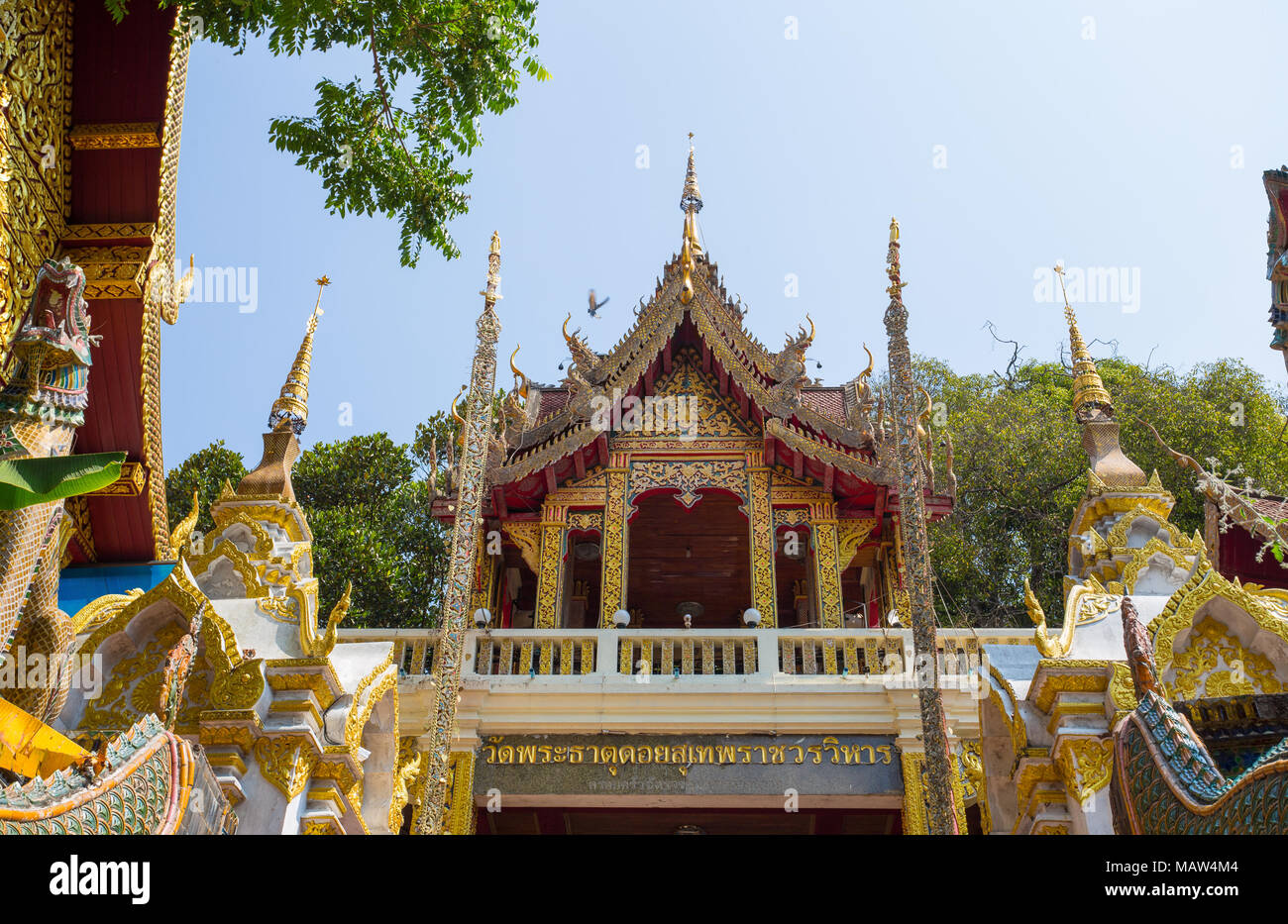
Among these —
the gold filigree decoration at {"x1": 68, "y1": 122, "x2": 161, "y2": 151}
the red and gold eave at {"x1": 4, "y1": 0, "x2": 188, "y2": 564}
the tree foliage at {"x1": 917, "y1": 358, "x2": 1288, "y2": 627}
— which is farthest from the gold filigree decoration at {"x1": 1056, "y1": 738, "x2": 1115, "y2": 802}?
the tree foliage at {"x1": 917, "y1": 358, "x2": 1288, "y2": 627}

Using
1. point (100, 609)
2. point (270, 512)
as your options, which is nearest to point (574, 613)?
point (270, 512)

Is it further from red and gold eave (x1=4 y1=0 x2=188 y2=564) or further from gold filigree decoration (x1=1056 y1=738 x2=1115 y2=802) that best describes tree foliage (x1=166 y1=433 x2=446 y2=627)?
gold filigree decoration (x1=1056 y1=738 x2=1115 y2=802)

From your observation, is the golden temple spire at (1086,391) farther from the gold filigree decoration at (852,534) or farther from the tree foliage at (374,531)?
the tree foliage at (374,531)

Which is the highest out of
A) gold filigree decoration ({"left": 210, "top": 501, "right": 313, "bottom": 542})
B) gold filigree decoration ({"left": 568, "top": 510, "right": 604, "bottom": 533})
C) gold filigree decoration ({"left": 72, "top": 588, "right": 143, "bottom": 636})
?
gold filigree decoration ({"left": 568, "top": 510, "right": 604, "bottom": 533})

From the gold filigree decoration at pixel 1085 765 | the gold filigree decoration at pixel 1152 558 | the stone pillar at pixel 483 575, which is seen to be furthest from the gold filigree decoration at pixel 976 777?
the stone pillar at pixel 483 575

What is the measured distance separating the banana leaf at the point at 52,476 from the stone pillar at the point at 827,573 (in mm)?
8665

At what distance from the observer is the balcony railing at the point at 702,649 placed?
33.9 feet

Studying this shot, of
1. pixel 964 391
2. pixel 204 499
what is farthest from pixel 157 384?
pixel 964 391

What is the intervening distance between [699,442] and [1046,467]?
441 inches

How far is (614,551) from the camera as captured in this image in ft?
40.8

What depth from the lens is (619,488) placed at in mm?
12992

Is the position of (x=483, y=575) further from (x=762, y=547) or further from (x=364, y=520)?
(x=364, y=520)

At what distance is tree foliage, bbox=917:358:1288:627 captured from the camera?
68.4 ft

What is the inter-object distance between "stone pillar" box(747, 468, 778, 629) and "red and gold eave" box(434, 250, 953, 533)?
0.97 feet
